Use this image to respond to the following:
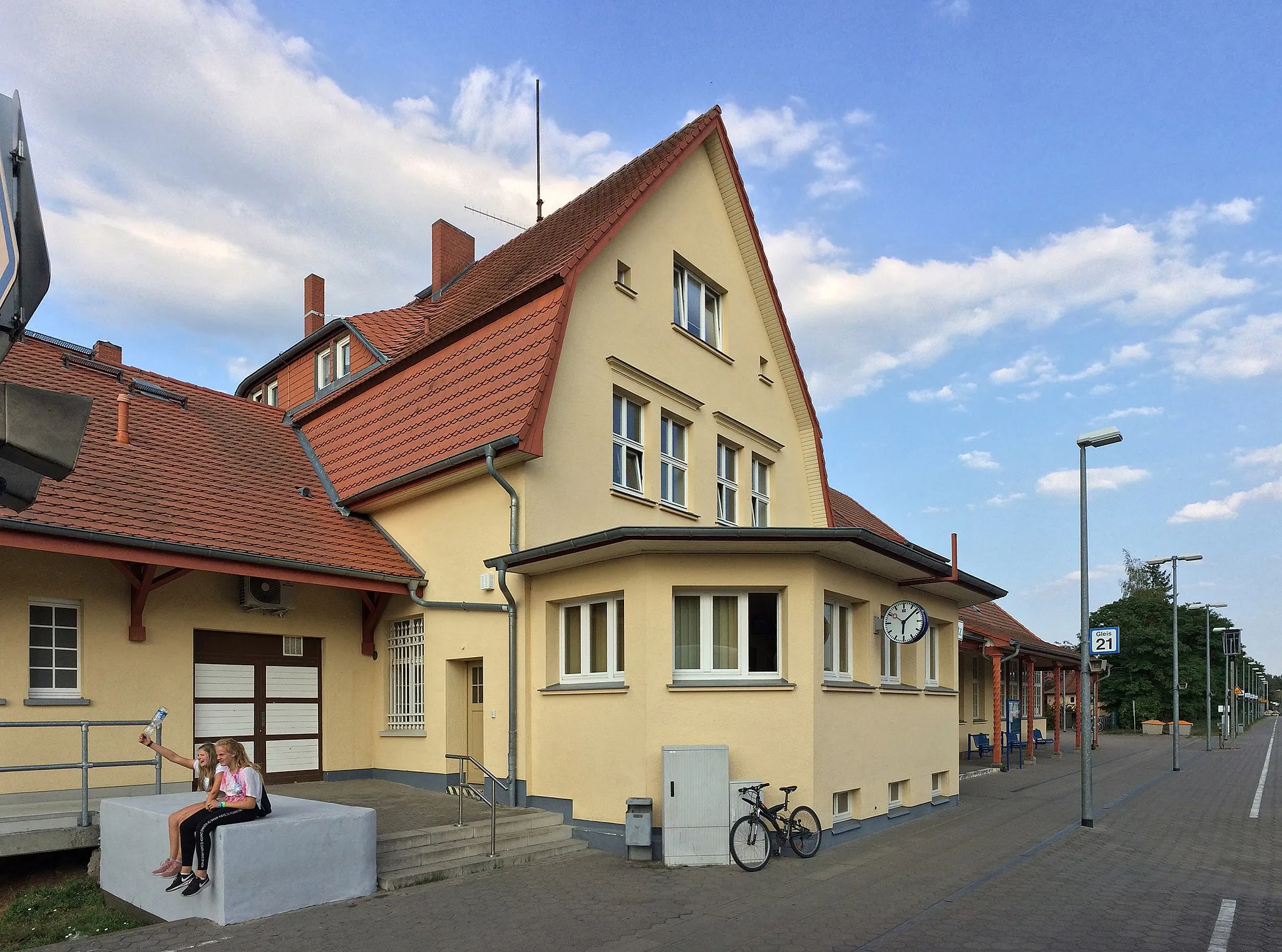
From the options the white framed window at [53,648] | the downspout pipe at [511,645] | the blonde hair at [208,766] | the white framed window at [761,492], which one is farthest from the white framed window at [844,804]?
the white framed window at [53,648]

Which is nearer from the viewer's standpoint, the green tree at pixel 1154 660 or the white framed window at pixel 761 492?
the white framed window at pixel 761 492

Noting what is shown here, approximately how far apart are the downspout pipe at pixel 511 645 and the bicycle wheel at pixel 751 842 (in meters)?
3.39

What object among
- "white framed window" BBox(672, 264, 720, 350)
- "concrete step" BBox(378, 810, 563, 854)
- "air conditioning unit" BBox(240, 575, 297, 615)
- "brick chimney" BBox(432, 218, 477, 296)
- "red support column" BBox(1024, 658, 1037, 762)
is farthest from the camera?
"red support column" BBox(1024, 658, 1037, 762)

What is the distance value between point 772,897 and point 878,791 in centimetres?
467

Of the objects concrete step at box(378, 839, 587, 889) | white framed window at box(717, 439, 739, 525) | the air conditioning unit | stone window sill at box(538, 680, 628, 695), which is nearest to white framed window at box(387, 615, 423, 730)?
the air conditioning unit

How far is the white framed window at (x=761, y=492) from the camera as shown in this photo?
64.6 feet

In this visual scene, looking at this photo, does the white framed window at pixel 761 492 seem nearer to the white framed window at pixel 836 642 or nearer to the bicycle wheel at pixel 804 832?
the white framed window at pixel 836 642

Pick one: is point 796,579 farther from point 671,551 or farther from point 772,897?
point 772,897

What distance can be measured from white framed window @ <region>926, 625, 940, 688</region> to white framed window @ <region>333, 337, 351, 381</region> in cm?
1230

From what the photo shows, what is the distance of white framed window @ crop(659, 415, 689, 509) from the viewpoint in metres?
16.8

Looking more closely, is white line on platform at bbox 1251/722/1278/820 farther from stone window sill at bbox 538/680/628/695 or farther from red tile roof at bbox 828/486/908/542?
stone window sill at bbox 538/680/628/695

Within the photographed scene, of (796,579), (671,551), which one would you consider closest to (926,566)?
(796,579)

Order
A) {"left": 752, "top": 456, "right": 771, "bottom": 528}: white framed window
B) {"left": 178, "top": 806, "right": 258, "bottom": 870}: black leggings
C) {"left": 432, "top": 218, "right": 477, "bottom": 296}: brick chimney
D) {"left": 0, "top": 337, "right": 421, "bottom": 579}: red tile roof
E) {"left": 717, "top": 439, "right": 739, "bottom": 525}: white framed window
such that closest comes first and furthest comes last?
{"left": 178, "top": 806, "right": 258, "bottom": 870}: black leggings → {"left": 0, "top": 337, "right": 421, "bottom": 579}: red tile roof → {"left": 717, "top": 439, "right": 739, "bottom": 525}: white framed window → {"left": 752, "top": 456, "right": 771, "bottom": 528}: white framed window → {"left": 432, "top": 218, "right": 477, "bottom": 296}: brick chimney

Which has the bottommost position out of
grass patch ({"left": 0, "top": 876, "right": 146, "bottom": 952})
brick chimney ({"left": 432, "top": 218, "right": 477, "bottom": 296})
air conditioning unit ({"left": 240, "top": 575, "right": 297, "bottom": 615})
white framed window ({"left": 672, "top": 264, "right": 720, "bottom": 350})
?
grass patch ({"left": 0, "top": 876, "right": 146, "bottom": 952})
